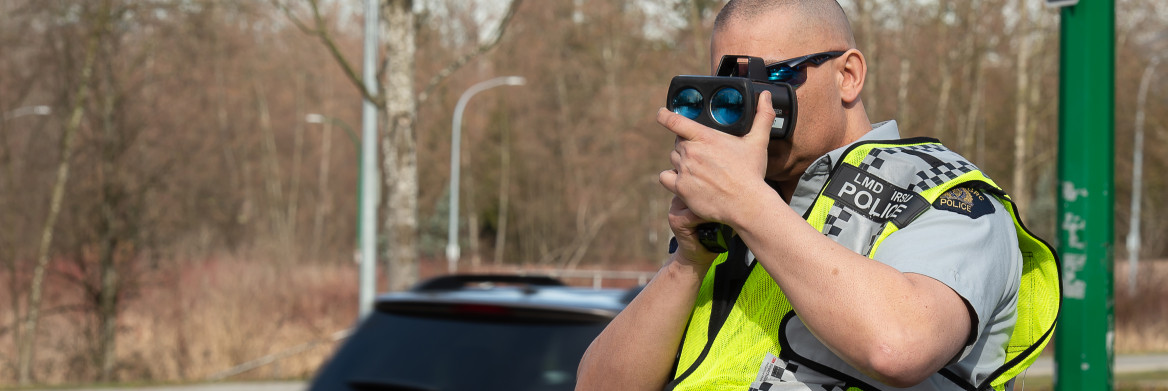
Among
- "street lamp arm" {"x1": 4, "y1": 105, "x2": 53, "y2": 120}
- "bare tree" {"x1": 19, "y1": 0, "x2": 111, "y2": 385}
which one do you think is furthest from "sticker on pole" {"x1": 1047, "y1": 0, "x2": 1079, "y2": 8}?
"street lamp arm" {"x1": 4, "y1": 105, "x2": 53, "y2": 120}

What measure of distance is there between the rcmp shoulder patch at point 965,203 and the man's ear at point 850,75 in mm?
250

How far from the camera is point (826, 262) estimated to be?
130 centimetres

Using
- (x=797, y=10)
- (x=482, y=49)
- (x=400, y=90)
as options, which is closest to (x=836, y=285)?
(x=797, y=10)

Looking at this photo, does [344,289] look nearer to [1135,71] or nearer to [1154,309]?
[1154,309]

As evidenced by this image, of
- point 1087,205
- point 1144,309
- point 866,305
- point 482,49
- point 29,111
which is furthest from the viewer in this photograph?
point 1144,309

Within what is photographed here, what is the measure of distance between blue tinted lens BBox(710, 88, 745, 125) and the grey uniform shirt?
17 cm

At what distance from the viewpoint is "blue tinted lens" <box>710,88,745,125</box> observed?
1424 mm

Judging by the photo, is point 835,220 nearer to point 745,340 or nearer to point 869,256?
point 869,256

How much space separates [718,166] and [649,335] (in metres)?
0.37

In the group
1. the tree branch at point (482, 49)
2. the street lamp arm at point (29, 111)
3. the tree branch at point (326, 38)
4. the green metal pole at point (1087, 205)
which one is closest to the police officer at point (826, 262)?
the green metal pole at point (1087, 205)

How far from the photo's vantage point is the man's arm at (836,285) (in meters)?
1.28

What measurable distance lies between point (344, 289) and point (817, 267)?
21.6 m

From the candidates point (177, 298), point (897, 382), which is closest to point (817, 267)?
point (897, 382)

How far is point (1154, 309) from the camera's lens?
834 inches
